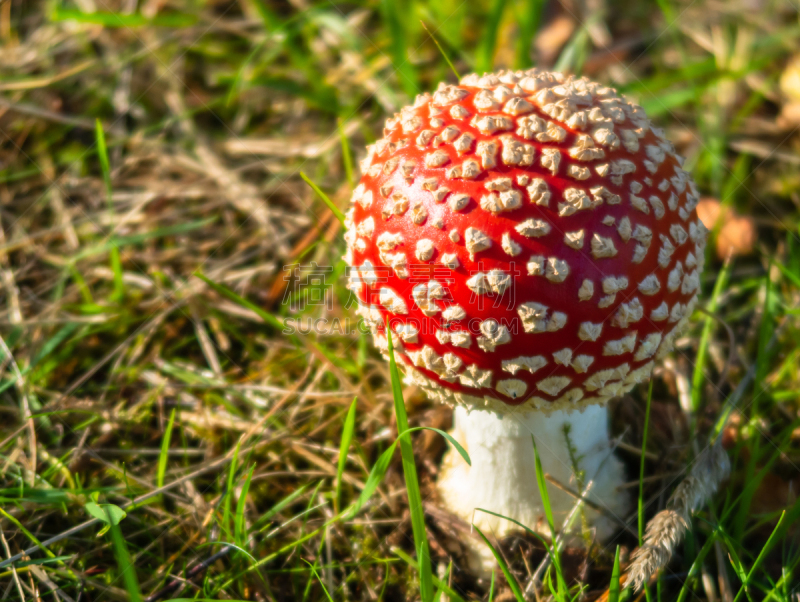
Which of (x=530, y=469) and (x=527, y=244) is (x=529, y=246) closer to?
(x=527, y=244)

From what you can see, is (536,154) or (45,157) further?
(45,157)

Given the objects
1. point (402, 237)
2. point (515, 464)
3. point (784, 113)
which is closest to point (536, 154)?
point (402, 237)

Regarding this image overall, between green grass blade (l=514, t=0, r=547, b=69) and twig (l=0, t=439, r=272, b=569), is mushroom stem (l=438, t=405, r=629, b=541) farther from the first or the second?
green grass blade (l=514, t=0, r=547, b=69)

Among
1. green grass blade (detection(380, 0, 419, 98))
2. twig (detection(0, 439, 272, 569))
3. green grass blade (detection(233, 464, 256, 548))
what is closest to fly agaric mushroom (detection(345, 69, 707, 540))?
green grass blade (detection(233, 464, 256, 548))

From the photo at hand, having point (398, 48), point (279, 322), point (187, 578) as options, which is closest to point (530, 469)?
point (279, 322)

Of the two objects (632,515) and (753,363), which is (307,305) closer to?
(632,515)
